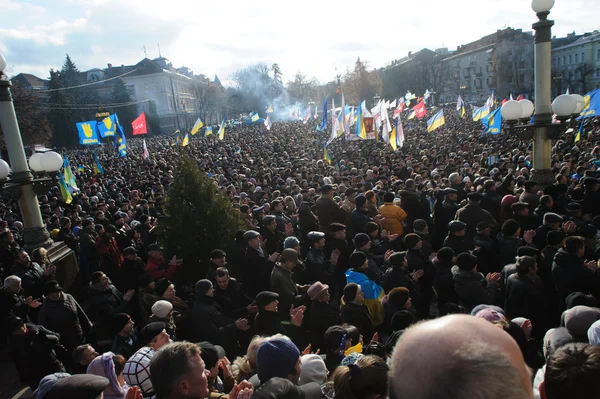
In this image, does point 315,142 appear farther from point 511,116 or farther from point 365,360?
point 365,360

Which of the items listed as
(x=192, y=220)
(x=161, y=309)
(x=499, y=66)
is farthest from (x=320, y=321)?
(x=499, y=66)

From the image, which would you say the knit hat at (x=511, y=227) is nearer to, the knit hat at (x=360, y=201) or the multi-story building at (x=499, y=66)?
the knit hat at (x=360, y=201)

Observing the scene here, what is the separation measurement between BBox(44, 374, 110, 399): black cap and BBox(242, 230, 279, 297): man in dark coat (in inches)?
140

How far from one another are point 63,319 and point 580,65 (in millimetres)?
82076

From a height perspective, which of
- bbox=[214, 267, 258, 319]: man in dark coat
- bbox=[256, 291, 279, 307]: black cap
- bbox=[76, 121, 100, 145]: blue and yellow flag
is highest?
bbox=[76, 121, 100, 145]: blue and yellow flag

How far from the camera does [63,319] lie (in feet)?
15.4

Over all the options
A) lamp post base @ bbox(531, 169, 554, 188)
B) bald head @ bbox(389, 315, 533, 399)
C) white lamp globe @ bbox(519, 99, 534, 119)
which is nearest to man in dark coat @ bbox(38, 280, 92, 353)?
bald head @ bbox(389, 315, 533, 399)

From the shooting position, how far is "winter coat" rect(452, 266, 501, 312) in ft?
14.5

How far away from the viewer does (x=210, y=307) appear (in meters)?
4.52

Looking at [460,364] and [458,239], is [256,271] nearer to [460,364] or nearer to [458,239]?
[458,239]

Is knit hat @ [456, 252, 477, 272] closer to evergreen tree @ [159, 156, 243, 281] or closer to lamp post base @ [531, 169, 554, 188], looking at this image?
evergreen tree @ [159, 156, 243, 281]

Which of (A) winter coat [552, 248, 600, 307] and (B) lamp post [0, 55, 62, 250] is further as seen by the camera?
(B) lamp post [0, 55, 62, 250]

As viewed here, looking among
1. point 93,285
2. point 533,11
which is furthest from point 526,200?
point 93,285

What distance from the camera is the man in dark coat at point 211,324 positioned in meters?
4.37
